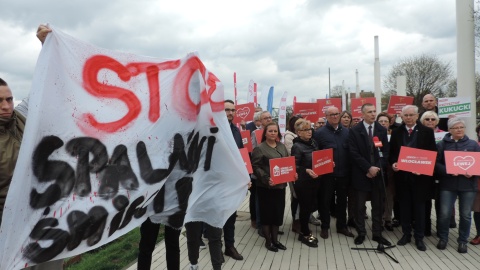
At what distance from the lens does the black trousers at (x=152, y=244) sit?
3.31m

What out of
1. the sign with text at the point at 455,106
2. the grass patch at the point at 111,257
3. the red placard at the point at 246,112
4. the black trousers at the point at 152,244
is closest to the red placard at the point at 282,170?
the black trousers at the point at 152,244

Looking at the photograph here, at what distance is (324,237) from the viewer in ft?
19.0

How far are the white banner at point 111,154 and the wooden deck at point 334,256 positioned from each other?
1731mm

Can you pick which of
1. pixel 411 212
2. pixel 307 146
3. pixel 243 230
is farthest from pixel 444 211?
pixel 243 230

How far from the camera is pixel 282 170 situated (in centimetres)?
495

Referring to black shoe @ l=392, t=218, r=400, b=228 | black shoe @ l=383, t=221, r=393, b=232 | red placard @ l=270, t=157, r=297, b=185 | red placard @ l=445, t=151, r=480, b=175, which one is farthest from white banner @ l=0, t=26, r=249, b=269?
black shoe @ l=392, t=218, r=400, b=228

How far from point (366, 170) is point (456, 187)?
122 cm

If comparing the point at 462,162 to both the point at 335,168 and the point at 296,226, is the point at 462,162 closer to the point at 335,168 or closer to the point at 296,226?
the point at 335,168

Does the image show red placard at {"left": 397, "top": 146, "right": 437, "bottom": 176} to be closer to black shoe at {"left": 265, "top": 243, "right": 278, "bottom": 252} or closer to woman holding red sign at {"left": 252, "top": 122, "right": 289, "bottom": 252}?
woman holding red sign at {"left": 252, "top": 122, "right": 289, "bottom": 252}

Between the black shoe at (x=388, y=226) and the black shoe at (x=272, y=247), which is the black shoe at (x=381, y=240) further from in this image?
the black shoe at (x=272, y=247)

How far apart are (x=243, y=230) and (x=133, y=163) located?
3.94 metres

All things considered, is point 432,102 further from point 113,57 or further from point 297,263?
point 113,57

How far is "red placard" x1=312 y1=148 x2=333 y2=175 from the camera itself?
17.2 feet

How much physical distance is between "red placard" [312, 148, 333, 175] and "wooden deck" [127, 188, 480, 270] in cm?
113
